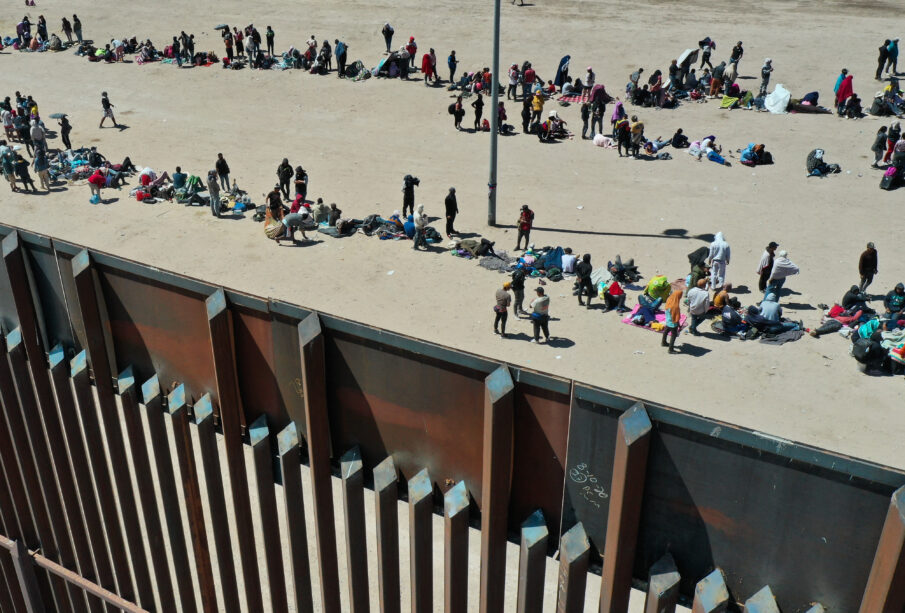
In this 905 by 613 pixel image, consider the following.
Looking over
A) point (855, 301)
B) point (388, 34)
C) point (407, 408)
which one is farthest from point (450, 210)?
point (388, 34)

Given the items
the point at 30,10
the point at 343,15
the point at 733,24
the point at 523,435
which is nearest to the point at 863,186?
the point at 733,24

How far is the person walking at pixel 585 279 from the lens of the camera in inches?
A: 631

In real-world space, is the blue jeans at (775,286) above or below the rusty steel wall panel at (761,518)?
below

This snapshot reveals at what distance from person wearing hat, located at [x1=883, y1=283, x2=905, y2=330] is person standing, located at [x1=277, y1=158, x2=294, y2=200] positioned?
13.5 meters

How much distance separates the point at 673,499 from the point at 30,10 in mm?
48372

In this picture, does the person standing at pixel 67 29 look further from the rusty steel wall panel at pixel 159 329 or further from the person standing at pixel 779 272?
the rusty steel wall panel at pixel 159 329

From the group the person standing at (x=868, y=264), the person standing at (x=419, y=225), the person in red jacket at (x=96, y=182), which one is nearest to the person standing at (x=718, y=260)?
the person standing at (x=868, y=264)

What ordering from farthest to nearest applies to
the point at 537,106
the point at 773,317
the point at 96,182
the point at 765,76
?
the point at 765,76 → the point at 537,106 → the point at 96,182 → the point at 773,317

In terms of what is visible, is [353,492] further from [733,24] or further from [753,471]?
[733,24]

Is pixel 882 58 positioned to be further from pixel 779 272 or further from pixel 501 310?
Result: pixel 501 310

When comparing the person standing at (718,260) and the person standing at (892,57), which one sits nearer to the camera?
the person standing at (718,260)

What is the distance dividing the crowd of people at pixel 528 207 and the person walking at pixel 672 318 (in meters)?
0.03

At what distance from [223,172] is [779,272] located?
43.4 feet

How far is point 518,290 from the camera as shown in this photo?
15648 mm
